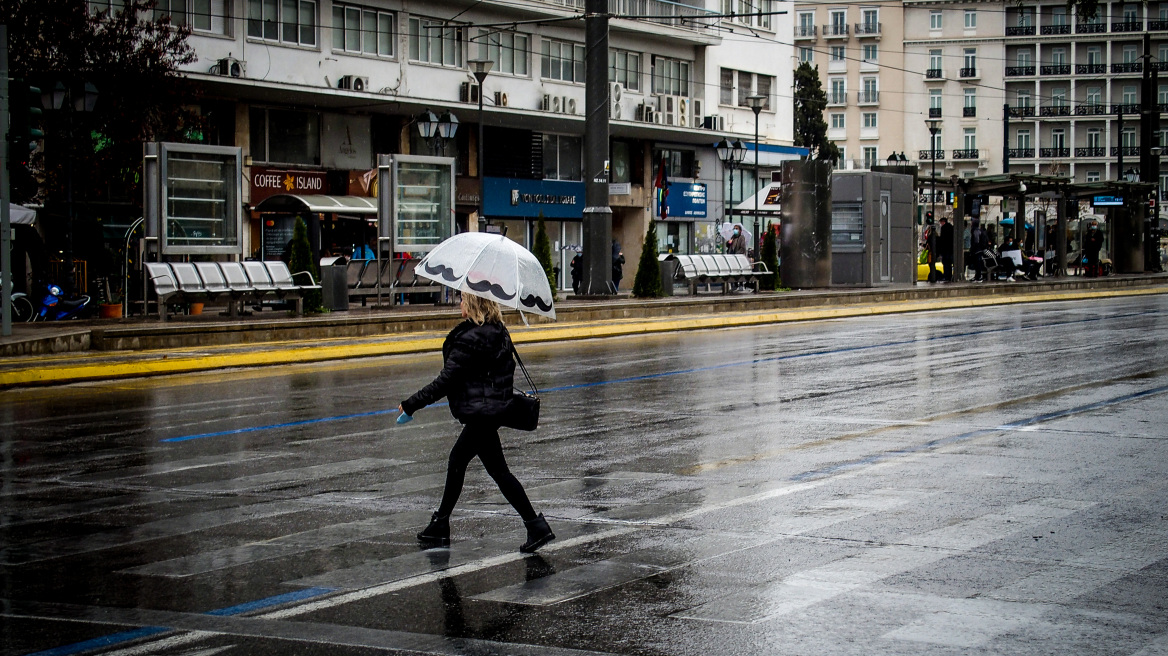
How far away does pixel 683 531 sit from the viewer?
23.9 feet

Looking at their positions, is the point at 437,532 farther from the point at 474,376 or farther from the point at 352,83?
the point at 352,83

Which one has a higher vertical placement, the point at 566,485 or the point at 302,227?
the point at 302,227

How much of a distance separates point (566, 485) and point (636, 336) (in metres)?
14.8

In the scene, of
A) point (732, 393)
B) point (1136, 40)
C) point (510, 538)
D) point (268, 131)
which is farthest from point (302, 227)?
point (1136, 40)

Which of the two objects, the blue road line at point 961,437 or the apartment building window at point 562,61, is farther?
the apartment building window at point 562,61

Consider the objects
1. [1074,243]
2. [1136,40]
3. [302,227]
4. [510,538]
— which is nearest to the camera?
[510,538]

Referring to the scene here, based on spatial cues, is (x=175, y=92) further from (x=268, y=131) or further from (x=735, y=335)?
(x=735, y=335)

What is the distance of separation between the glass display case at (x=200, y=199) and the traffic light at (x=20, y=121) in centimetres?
515

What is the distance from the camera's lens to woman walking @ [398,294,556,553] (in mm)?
6852

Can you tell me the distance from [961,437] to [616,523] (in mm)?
4088

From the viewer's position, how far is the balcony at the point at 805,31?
11256 cm

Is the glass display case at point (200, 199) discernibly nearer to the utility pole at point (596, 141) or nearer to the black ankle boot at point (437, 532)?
the utility pole at point (596, 141)

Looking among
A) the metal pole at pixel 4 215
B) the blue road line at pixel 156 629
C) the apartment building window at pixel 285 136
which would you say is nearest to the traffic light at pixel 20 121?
the metal pole at pixel 4 215

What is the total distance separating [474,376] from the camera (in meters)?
6.92
